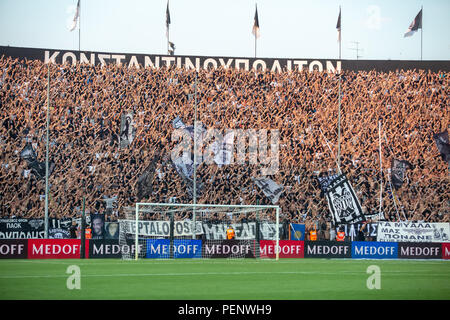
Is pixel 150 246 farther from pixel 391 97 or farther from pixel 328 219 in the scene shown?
pixel 391 97

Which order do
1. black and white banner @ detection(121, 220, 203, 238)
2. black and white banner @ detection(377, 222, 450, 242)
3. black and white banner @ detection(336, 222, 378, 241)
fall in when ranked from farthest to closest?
black and white banner @ detection(336, 222, 378, 241) → black and white banner @ detection(377, 222, 450, 242) → black and white banner @ detection(121, 220, 203, 238)

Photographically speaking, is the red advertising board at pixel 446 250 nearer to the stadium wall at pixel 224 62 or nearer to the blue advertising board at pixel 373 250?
the blue advertising board at pixel 373 250

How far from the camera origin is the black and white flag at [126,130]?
4569 centimetres

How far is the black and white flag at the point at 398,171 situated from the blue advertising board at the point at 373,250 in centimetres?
1153

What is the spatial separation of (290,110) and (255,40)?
379 inches

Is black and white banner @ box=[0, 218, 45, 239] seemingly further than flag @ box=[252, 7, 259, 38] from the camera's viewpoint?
No

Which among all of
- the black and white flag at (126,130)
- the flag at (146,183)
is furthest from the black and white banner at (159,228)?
the black and white flag at (126,130)

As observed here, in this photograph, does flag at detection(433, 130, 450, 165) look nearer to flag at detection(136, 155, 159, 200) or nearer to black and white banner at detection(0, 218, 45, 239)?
flag at detection(136, 155, 159, 200)

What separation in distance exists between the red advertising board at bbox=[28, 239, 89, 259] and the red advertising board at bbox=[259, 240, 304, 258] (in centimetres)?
843

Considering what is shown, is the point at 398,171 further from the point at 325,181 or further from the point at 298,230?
the point at 298,230

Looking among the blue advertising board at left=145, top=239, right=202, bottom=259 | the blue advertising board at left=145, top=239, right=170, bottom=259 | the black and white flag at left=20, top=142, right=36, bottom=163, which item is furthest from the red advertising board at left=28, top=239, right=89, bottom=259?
the black and white flag at left=20, top=142, right=36, bottom=163

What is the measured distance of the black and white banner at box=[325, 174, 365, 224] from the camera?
37438 millimetres

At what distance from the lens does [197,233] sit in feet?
124

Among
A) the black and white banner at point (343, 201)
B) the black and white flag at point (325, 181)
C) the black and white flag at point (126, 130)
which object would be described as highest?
the black and white flag at point (126, 130)
